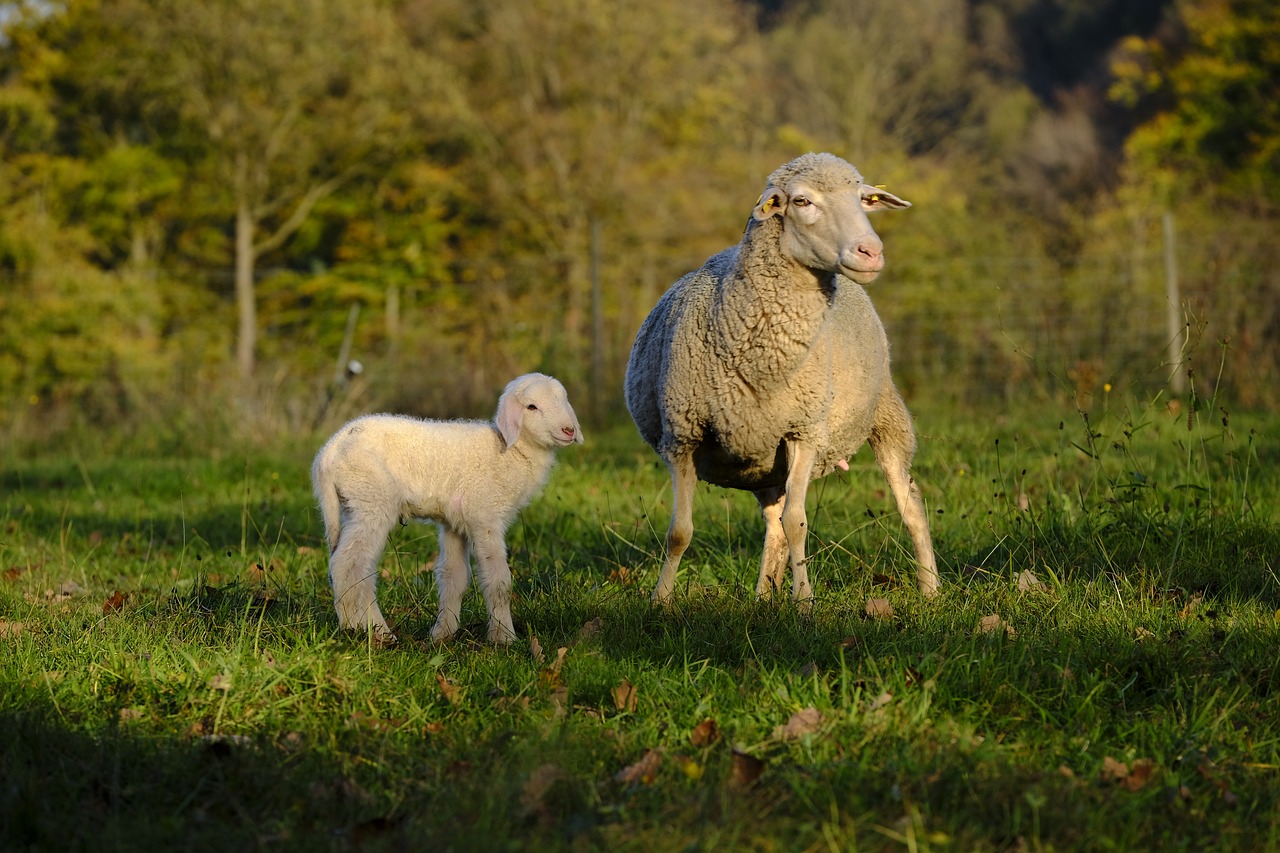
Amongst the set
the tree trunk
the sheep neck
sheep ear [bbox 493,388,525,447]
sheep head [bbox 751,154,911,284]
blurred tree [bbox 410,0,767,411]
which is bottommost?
the tree trunk

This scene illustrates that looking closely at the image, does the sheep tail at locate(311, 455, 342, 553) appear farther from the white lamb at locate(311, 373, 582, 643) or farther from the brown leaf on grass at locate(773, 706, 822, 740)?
the brown leaf on grass at locate(773, 706, 822, 740)

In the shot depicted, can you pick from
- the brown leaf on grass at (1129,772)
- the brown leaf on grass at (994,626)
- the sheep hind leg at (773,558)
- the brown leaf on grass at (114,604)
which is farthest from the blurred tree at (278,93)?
the brown leaf on grass at (1129,772)

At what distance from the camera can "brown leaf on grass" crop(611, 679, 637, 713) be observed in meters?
3.67

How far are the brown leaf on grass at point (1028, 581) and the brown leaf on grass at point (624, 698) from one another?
1.66 metres

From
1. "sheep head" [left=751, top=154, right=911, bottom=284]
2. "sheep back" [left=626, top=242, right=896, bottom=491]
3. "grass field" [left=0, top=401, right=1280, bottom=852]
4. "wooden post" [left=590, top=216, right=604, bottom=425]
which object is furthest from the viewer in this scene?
"wooden post" [left=590, top=216, right=604, bottom=425]

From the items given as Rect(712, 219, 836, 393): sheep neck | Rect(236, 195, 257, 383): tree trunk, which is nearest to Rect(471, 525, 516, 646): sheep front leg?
Rect(712, 219, 836, 393): sheep neck

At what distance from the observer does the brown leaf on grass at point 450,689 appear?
373 cm

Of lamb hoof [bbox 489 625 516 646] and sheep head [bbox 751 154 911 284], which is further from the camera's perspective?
sheep head [bbox 751 154 911 284]

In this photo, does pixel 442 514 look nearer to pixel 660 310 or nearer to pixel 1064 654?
pixel 660 310

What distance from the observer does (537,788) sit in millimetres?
3072

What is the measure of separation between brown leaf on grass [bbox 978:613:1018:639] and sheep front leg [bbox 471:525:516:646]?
157 cm

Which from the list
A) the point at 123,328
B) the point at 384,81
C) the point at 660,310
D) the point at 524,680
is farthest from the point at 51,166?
the point at 524,680

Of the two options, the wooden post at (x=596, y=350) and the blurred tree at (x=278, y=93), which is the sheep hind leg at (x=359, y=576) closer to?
the wooden post at (x=596, y=350)

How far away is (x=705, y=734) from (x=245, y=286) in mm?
22753
